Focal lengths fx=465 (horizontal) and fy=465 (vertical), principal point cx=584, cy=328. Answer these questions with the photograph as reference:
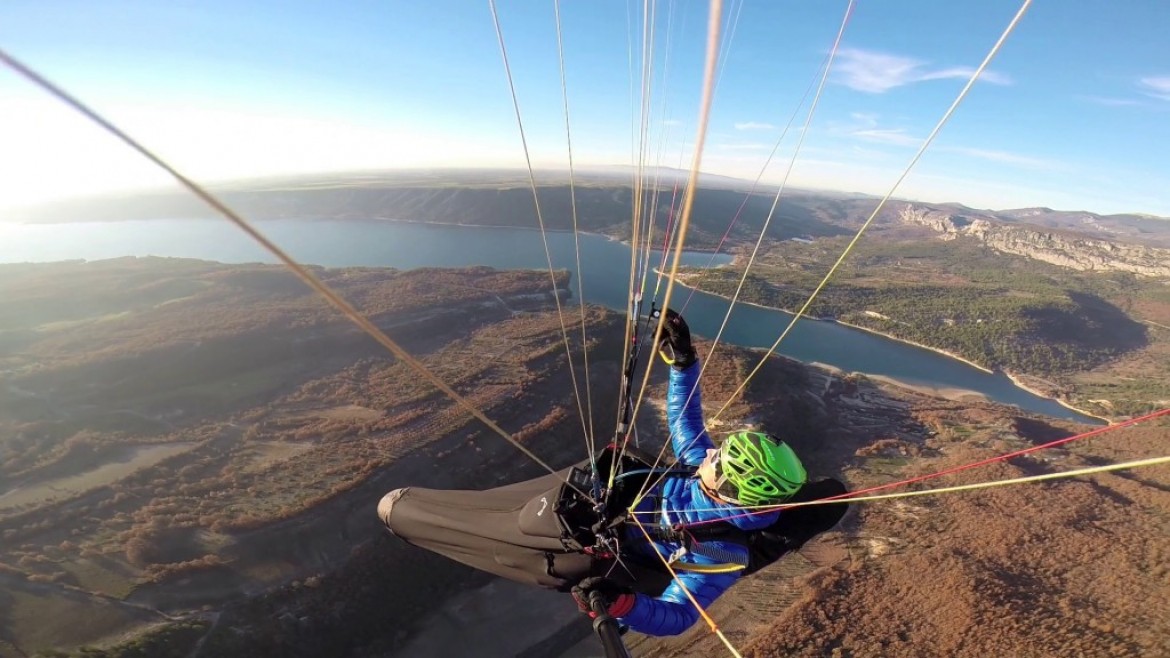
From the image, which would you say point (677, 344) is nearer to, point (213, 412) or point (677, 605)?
point (677, 605)

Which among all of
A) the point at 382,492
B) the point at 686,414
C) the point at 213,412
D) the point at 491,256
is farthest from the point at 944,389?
the point at 491,256

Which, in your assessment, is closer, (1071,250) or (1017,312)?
(1017,312)

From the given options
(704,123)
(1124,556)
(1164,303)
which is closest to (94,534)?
(704,123)

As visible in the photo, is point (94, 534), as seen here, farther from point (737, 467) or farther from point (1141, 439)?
point (1141, 439)

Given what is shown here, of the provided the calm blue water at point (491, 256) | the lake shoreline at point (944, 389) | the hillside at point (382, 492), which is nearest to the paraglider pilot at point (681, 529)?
the hillside at point (382, 492)

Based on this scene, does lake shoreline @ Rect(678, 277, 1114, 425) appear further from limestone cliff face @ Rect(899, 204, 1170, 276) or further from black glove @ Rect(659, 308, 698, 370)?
limestone cliff face @ Rect(899, 204, 1170, 276)

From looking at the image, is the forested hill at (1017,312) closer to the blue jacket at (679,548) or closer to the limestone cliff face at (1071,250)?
the limestone cliff face at (1071,250)
